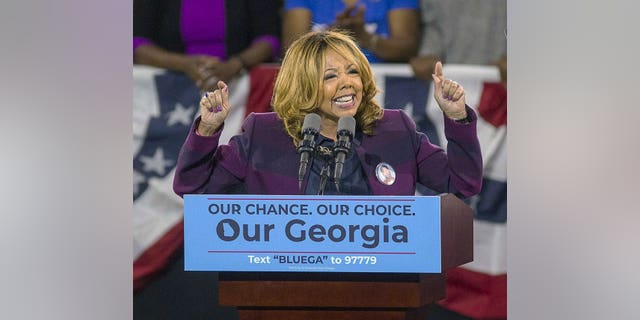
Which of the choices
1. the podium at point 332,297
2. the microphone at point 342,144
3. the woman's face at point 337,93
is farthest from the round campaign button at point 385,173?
the podium at point 332,297

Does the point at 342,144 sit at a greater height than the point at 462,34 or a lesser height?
lesser

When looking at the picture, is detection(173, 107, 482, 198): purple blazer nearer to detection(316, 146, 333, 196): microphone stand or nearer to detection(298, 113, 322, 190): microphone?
detection(316, 146, 333, 196): microphone stand

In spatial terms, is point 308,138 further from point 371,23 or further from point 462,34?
point 462,34

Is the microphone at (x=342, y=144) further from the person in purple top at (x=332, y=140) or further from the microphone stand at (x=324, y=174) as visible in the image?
the person in purple top at (x=332, y=140)

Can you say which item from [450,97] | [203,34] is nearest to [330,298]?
[450,97]

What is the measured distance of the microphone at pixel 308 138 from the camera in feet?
13.3

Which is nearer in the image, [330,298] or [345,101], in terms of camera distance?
[330,298]

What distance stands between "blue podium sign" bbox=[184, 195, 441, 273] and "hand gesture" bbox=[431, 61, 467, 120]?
1.42ft

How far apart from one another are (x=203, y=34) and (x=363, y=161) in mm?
1037

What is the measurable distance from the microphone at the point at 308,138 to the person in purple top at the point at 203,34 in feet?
2.36

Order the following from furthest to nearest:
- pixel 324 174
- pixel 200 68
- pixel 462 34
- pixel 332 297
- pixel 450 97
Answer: pixel 200 68 → pixel 462 34 → pixel 450 97 → pixel 324 174 → pixel 332 297

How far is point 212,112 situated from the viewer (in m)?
4.45
